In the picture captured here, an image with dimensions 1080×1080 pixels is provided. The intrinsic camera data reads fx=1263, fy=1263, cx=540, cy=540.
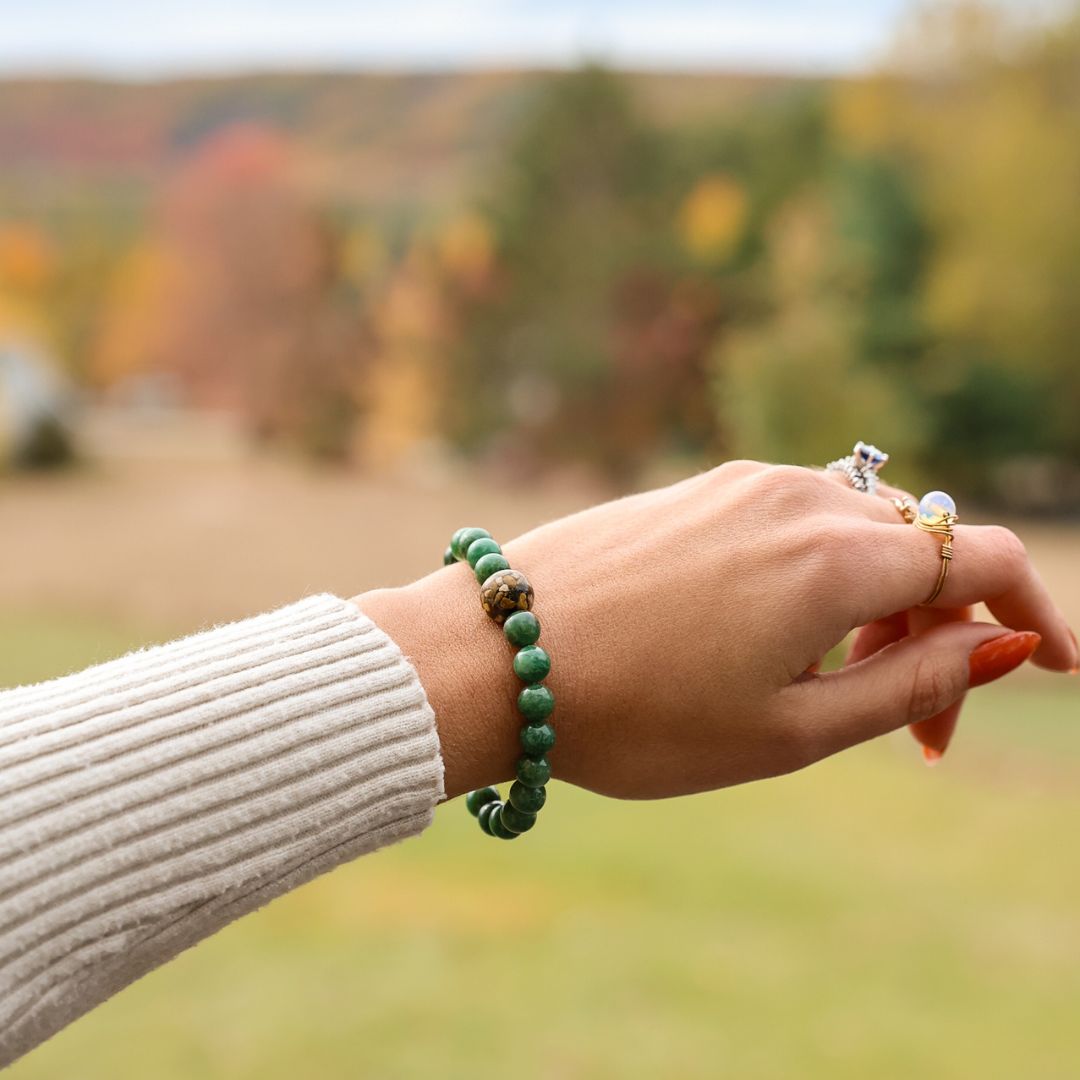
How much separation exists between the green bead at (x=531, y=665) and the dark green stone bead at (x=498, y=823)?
122 millimetres

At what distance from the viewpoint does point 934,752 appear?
1049 millimetres

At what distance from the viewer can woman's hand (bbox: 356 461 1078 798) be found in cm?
85

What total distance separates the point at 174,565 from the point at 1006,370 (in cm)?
636

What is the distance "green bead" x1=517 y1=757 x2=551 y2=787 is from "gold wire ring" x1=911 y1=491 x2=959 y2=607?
0.30m

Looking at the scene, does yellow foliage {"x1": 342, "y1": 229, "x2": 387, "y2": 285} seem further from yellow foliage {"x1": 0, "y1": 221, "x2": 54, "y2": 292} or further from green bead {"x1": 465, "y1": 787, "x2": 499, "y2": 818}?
green bead {"x1": 465, "y1": 787, "x2": 499, "y2": 818}

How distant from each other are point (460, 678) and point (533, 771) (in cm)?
8

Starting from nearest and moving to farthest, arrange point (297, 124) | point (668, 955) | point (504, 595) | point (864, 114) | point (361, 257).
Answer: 1. point (504, 595)
2. point (668, 955)
3. point (864, 114)
4. point (361, 257)
5. point (297, 124)

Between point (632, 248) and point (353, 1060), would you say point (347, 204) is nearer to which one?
point (632, 248)

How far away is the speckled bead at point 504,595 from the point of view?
0.85 meters

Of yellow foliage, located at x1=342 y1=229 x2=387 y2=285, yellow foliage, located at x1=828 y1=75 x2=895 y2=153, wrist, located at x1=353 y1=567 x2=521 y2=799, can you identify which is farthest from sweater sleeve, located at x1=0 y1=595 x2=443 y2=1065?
yellow foliage, located at x1=342 y1=229 x2=387 y2=285

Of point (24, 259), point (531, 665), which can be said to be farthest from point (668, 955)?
point (24, 259)

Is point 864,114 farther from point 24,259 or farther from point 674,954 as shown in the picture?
point 24,259

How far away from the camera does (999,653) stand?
35.8 inches

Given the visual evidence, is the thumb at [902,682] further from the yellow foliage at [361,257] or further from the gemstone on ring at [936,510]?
the yellow foliage at [361,257]
